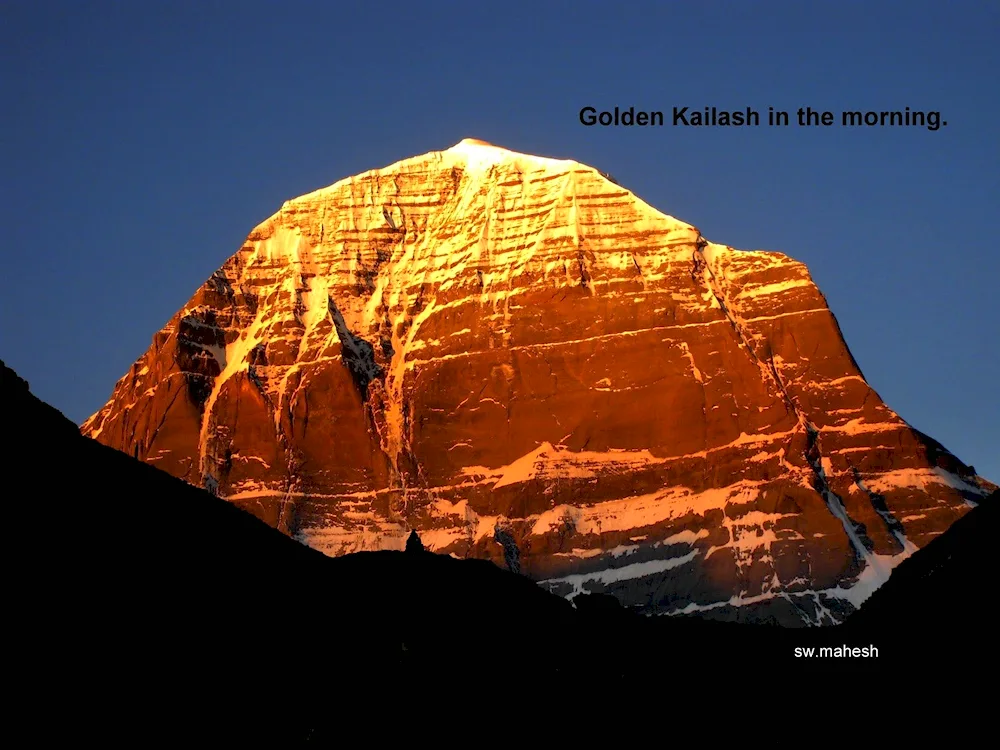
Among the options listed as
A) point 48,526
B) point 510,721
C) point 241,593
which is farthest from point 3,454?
point 510,721

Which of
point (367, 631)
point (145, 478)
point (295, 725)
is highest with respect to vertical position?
point (145, 478)

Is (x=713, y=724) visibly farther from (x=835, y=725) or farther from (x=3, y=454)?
(x=3, y=454)

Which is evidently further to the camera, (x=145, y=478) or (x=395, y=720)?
(x=145, y=478)

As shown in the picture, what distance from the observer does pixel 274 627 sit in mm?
95375

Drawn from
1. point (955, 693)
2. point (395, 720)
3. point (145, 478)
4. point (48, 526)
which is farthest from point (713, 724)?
point (48, 526)

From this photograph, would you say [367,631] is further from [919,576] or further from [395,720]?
[919,576]

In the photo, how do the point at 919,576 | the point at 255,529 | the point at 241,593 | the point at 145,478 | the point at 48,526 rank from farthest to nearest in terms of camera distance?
1. the point at 919,576
2. the point at 255,529
3. the point at 145,478
4. the point at 241,593
5. the point at 48,526

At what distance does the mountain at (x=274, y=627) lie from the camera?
82688 mm

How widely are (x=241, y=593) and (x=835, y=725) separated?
3100 cm

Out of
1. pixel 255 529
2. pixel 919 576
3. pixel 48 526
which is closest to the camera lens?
pixel 48 526

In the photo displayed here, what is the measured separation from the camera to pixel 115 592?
3450 inches

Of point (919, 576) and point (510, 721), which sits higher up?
point (919, 576)

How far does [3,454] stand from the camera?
89.9m

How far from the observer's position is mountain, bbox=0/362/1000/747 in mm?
82688
